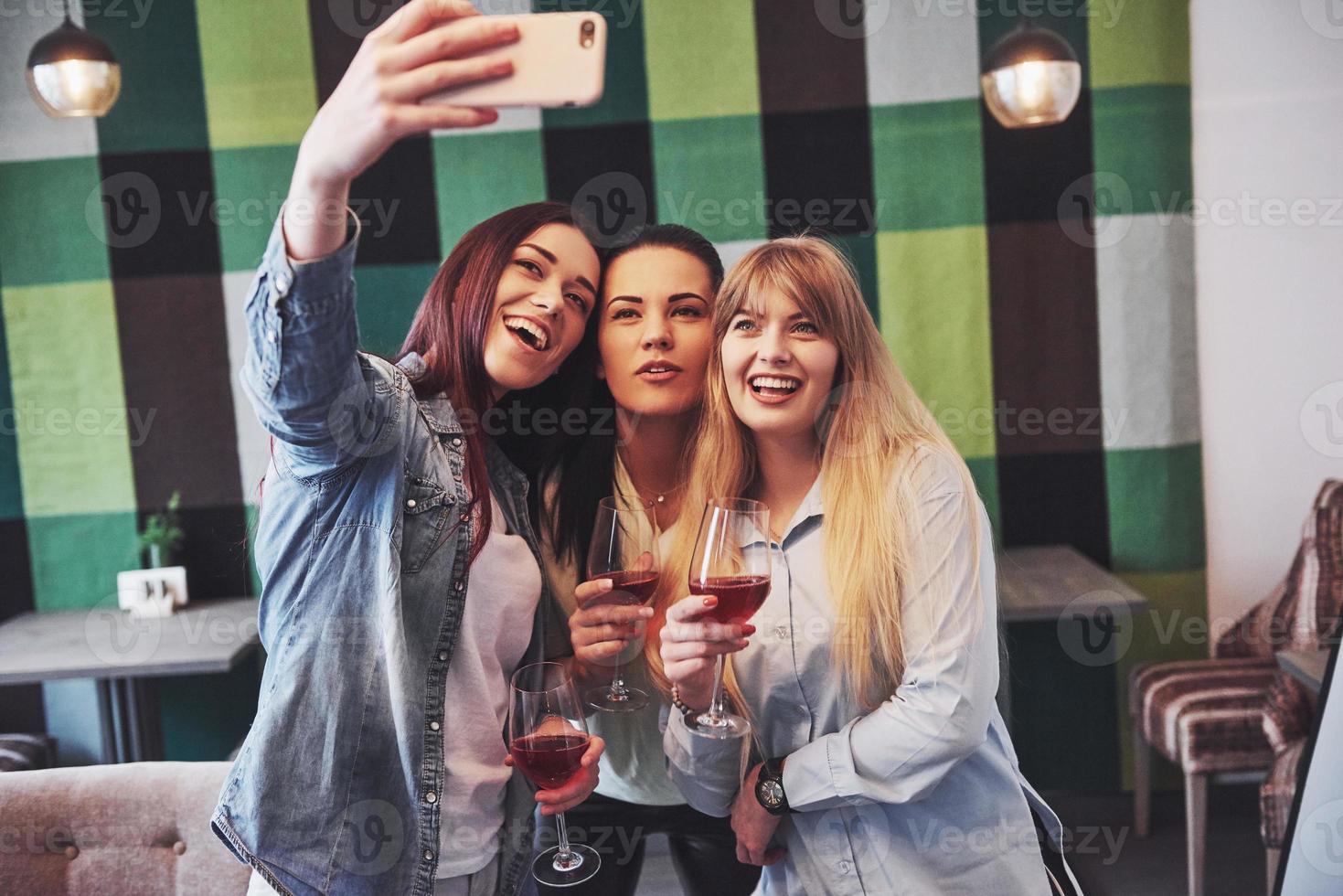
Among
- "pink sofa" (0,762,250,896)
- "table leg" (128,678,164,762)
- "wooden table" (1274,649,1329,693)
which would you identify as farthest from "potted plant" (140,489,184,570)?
"wooden table" (1274,649,1329,693)

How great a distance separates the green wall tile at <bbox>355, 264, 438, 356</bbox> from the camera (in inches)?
135

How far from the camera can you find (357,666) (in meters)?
1.36

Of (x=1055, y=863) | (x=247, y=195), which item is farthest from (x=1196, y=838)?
(x=247, y=195)

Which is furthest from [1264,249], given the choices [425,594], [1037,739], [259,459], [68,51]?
[68,51]

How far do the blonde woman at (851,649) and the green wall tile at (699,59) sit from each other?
190cm

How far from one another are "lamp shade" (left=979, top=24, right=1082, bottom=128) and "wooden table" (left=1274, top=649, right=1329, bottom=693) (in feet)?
5.07

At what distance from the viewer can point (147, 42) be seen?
11.3ft

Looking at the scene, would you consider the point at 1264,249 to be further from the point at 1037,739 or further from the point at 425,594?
the point at 425,594

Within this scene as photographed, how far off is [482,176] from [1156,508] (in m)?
2.51

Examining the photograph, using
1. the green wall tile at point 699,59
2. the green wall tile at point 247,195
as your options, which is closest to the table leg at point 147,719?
the green wall tile at point 247,195

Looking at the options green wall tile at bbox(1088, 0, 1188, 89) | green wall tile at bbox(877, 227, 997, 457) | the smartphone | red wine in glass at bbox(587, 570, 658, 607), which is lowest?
red wine in glass at bbox(587, 570, 658, 607)

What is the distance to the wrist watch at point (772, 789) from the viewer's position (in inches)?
59.6

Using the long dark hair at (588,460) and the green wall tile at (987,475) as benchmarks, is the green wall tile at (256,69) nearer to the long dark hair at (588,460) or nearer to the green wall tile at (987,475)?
the long dark hair at (588,460)

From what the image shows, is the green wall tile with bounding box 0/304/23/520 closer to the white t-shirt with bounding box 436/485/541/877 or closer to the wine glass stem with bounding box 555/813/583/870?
the white t-shirt with bounding box 436/485/541/877
